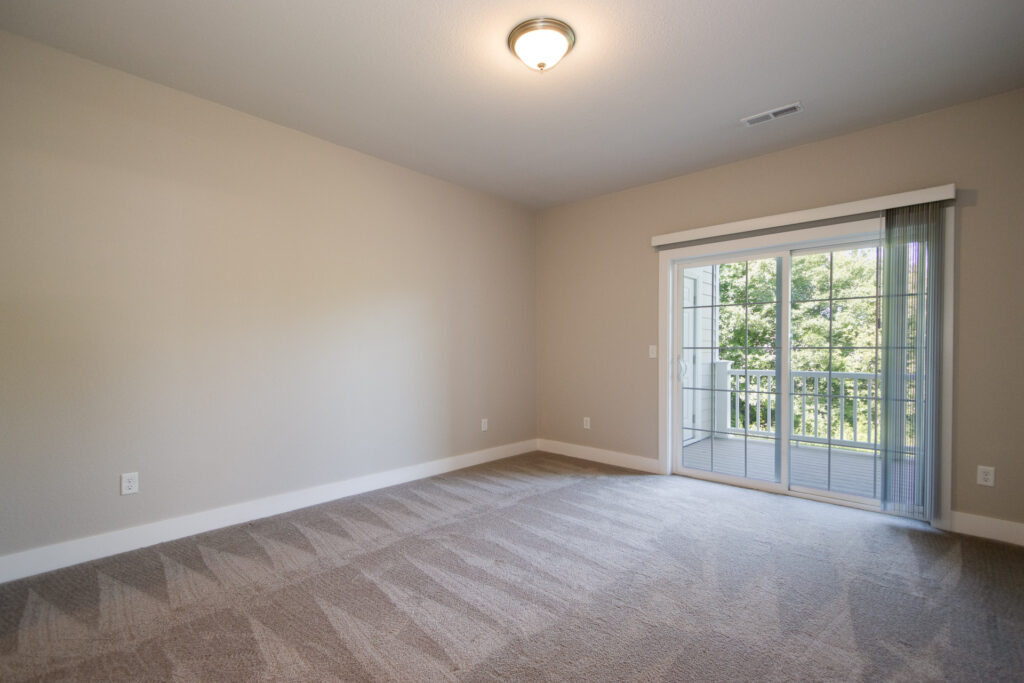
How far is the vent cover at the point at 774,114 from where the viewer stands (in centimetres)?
295

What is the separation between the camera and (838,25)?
2.21 meters

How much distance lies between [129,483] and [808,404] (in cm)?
469

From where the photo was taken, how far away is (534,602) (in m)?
2.14

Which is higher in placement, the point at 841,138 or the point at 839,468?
the point at 841,138

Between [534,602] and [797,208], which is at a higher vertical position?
[797,208]

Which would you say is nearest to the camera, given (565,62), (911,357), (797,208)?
(565,62)

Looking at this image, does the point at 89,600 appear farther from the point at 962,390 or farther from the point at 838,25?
the point at 962,390

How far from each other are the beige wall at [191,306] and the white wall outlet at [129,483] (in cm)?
4

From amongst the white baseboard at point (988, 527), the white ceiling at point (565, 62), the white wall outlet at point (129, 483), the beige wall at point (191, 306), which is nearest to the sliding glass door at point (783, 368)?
the white baseboard at point (988, 527)

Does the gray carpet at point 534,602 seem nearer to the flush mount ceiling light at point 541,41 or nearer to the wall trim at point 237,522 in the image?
the wall trim at point 237,522

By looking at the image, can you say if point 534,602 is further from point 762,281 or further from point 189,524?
point 762,281

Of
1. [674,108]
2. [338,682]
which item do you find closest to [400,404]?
[338,682]

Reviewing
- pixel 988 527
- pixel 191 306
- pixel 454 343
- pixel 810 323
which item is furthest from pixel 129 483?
pixel 988 527

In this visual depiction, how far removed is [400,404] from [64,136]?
2685 millimetres
